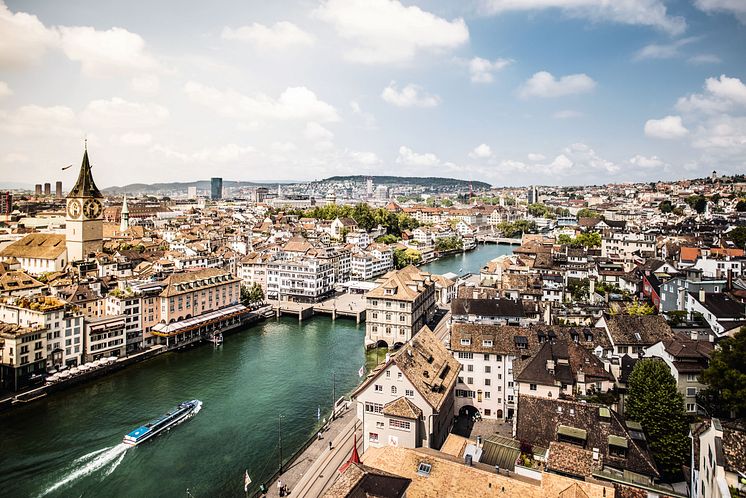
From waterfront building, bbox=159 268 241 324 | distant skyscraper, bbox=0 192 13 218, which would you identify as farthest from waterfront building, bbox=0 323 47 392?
distant skyscraper, bbox=0 192 13 218

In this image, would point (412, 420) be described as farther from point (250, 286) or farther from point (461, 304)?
point (250, 286)

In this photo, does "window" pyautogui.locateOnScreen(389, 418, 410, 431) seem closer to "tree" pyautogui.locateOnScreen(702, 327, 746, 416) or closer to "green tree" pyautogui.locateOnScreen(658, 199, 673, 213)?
"tree" pyautogui.locateOnScreen(702, 327, 746, 416)

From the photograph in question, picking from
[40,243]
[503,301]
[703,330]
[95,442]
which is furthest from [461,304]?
[40,243]

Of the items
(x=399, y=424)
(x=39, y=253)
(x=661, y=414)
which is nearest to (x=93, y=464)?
(x=399, y=424)

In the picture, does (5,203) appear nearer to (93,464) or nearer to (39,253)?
(39,253)

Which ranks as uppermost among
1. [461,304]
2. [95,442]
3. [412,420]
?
[461,304]

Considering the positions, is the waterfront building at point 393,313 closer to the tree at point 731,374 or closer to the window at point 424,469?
the tree at point 731,374

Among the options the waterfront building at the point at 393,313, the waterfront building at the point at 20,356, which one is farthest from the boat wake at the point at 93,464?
the waterfront building at the point at 393,313
